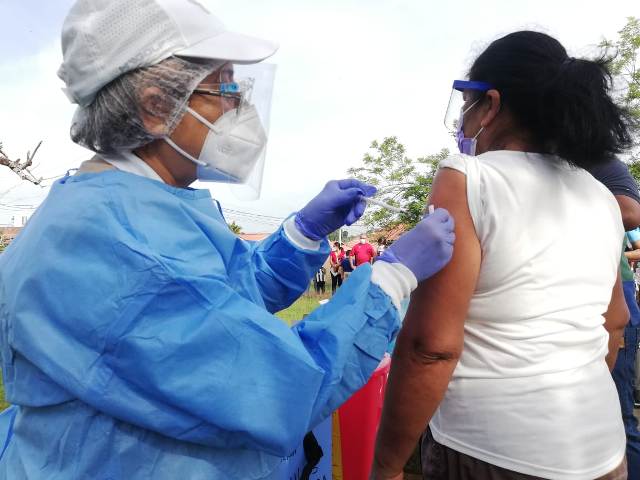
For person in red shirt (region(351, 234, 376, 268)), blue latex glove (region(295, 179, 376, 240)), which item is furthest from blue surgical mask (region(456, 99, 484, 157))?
person in red shirt (region(351, 234, 376, 268))

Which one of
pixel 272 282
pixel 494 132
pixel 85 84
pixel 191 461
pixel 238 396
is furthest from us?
pixel 272 282

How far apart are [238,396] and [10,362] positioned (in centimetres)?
56

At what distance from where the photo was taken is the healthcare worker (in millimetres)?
905

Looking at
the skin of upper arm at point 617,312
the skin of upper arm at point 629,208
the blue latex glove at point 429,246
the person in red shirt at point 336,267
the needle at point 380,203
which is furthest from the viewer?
the person in red shirt at point 336,267

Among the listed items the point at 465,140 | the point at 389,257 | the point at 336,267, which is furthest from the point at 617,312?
the point at 336,267

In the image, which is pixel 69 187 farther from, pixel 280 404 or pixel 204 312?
pixel 280 404

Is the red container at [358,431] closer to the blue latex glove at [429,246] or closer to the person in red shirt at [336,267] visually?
the blue latex glove at [429,246]

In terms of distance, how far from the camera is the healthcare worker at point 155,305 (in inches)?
35.6

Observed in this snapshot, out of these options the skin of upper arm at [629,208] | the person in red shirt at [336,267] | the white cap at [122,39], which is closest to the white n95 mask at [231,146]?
the white cap at [122,39]

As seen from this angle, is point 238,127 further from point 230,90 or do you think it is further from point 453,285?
point 453,285

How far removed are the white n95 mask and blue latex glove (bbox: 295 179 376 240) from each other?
0.40 meters

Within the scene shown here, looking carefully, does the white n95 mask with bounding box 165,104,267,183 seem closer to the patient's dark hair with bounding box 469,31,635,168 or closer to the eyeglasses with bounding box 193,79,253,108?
the eyeglasses with bounding box 193,79,253,108

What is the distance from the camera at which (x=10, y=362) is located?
1.06 m

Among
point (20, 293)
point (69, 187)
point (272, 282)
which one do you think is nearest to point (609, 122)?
point (272, 282)
